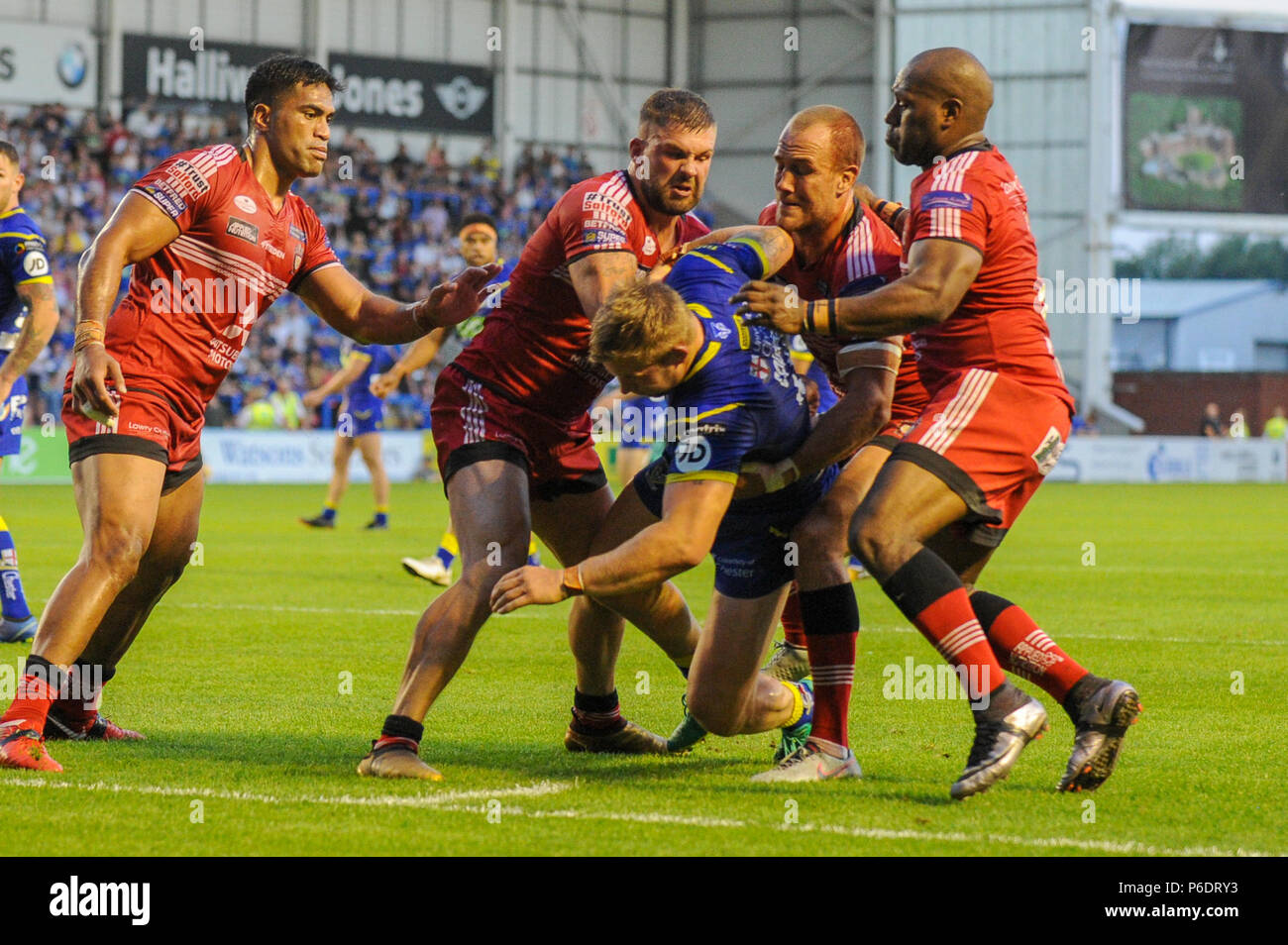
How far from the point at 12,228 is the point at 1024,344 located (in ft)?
17.7

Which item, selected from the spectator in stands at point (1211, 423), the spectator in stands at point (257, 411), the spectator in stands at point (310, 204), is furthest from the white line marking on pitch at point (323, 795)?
the spectator in stands at point (1211, 423)

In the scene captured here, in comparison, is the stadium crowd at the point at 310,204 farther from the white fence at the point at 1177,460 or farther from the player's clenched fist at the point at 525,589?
the player's clenched fist at the point at 525,589

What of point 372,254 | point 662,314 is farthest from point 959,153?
point 372,254

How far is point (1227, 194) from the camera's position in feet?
137

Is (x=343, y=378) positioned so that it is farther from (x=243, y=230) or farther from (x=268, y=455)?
(x=268, y=455)

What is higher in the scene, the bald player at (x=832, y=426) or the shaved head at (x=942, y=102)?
the shaved head at (x=942, y=102)

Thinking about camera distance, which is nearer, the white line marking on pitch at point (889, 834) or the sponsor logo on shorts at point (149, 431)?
the white line marking on pitch at point (889, 834)

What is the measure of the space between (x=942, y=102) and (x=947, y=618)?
5.65ft

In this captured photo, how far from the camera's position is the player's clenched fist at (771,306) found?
17.4 feet

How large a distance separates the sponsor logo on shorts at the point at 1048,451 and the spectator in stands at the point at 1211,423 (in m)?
41.9

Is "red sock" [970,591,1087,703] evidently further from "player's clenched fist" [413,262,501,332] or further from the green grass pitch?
"player's clenched fist" [413,262,501,332]

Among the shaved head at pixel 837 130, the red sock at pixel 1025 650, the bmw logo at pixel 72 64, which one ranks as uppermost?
the bmw logo at pixel 72 64

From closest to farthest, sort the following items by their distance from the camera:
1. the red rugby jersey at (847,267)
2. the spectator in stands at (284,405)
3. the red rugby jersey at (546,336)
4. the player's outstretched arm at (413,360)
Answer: the red rugby jersey at (847,267) → the red rugby jersey at (546,336) → the player's outstretched arm at (413,360) → the spectator in stands at (284,405)

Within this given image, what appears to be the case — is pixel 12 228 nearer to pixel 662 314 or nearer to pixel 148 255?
pixel 148 255
